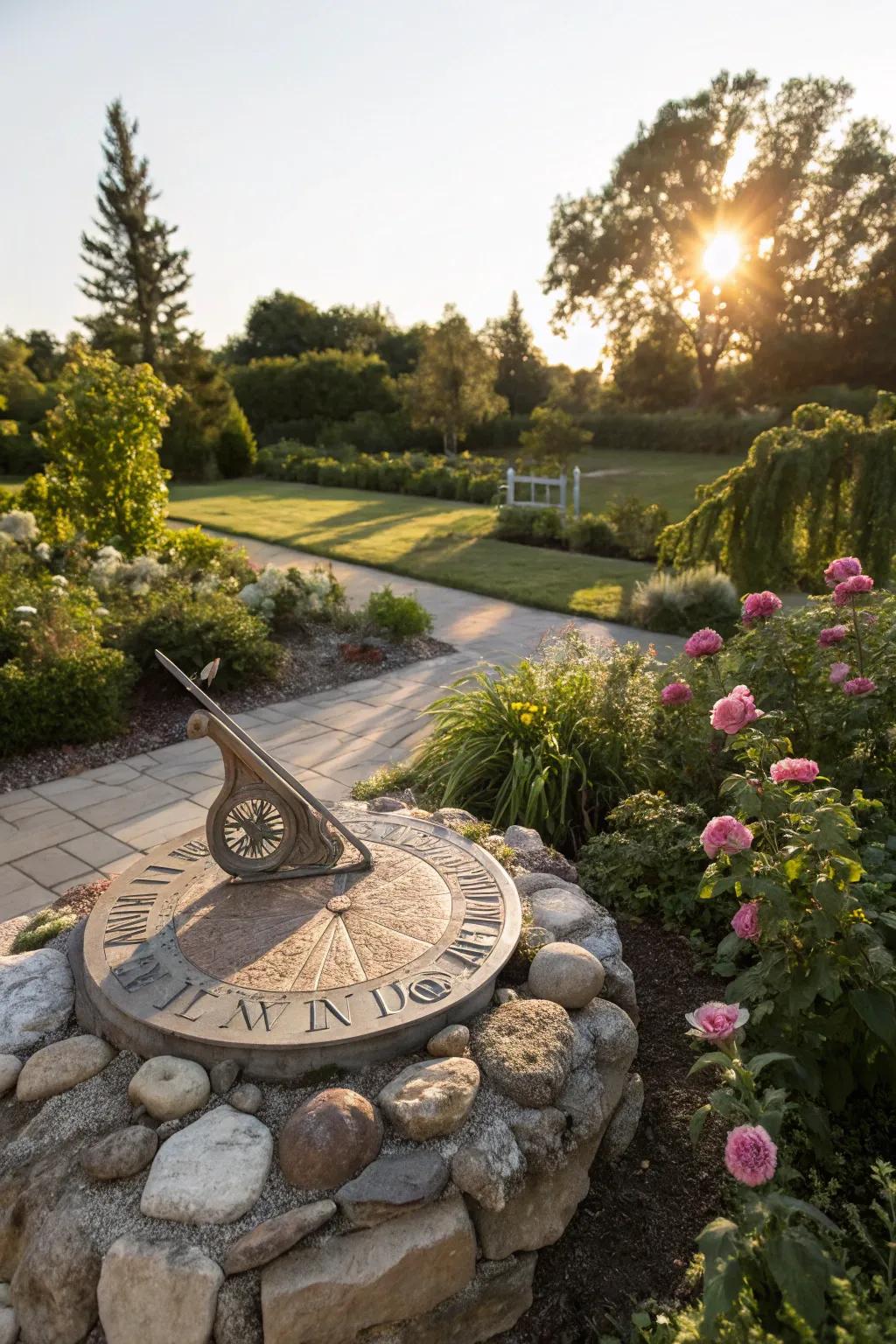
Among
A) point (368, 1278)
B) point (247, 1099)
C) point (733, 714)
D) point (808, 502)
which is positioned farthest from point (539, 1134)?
point (808, 502)

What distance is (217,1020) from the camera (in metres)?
2.41

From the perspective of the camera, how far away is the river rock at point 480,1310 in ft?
6.55

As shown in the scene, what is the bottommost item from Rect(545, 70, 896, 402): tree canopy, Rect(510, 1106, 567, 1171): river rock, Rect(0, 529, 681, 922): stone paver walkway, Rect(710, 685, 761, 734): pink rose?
Rect(0, 529, 681, 922): stone paver walkway

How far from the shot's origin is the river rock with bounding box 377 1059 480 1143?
84.9 inches

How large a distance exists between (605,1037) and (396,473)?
20652 millimetres

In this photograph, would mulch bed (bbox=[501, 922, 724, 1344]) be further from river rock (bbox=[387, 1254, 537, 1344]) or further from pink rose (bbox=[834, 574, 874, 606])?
pink rose (bbox=[834, 574, 874, 606])

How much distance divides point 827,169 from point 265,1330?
35.4 m

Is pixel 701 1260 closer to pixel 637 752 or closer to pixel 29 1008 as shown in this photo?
pixel 29 1008

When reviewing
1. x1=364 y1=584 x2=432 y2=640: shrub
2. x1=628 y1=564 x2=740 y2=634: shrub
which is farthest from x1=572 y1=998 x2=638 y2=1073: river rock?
x1=628 y1=564 x2=740 y2=634: shrub

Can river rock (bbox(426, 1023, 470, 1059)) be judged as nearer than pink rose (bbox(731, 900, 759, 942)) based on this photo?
No

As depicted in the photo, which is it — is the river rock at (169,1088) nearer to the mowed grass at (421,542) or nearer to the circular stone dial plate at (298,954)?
the circular stone dial plate at (298,954)

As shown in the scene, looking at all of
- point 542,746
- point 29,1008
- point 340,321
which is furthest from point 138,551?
point 340,321

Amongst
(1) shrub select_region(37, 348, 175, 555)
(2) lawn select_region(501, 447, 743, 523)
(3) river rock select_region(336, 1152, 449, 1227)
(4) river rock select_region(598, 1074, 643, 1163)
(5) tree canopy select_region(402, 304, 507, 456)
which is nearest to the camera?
(3) river rock select_region(336, 1152, 449, 1227)

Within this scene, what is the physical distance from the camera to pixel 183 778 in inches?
202
